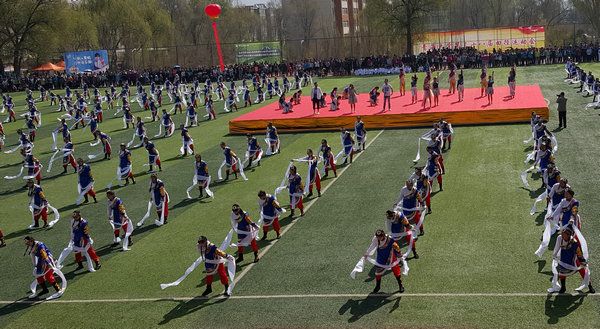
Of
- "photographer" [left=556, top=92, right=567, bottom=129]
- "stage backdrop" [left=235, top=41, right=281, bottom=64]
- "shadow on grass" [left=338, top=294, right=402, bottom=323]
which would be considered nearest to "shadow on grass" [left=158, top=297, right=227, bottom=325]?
"shadow on grass" [left=338, top=294, right=402, bottom=323]

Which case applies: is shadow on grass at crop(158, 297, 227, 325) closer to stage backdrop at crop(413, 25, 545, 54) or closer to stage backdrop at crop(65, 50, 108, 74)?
stage backdrop at crop(413, 25, 545, 54)

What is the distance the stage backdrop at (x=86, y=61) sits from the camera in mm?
73312

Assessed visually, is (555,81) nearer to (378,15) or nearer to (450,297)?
(378,15)

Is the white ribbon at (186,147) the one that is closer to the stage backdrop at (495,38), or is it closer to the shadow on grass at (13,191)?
the shadow on grass at (13,191)

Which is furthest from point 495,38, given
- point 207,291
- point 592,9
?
point 207,291

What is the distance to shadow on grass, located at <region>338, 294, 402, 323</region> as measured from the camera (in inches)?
489

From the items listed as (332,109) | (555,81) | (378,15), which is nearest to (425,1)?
(378,15)

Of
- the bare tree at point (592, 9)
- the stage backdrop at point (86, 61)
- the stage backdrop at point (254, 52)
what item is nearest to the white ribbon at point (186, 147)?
the stage backdrop at point (86, 61)

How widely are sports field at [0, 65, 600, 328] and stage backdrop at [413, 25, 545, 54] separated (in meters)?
49.9

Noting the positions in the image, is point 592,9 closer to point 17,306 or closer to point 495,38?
point 495,38

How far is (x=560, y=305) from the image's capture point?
1197 cm

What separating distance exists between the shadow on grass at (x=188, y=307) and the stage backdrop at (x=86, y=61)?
213 ft

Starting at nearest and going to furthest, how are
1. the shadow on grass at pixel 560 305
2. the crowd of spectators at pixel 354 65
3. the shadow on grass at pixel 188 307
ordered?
1. the shadow on grass at pixel 560 305
2. the shadow on grass at pixel 188 307
3. the crowd of spectators at pixel 354 65

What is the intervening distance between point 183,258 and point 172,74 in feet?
173
